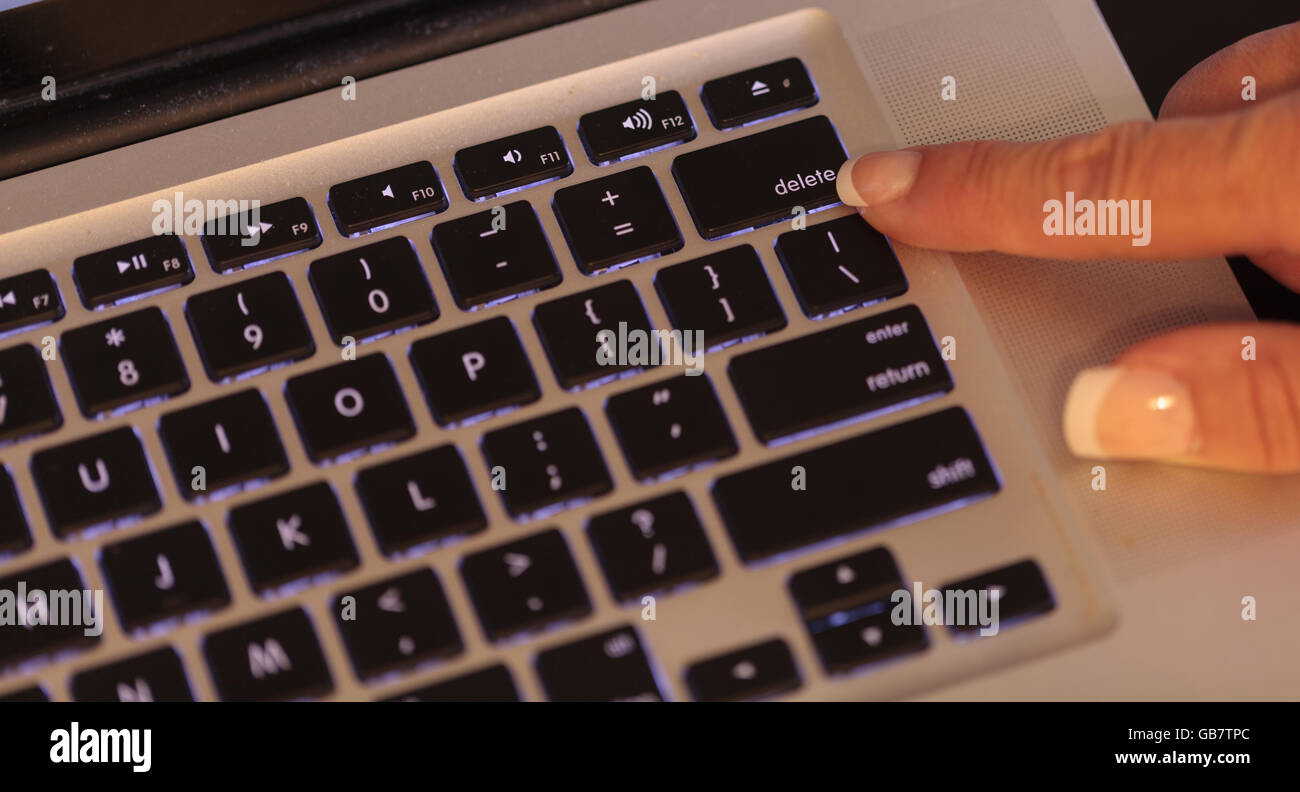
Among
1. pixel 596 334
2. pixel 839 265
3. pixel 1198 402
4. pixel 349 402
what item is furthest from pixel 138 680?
pixel 1198 402

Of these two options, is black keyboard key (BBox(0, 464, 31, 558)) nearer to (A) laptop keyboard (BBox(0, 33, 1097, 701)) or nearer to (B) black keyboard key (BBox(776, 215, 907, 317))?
(A) laptop keyboard (BBox(0, 33, 1097, 701))

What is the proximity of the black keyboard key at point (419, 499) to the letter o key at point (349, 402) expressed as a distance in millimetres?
28

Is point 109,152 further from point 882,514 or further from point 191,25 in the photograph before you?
point 882,514

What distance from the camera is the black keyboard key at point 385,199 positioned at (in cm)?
50

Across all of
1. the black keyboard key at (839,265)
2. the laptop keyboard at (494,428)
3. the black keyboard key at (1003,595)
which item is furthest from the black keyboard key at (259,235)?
the black keyboard key at (1003,595)

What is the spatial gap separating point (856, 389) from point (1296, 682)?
23cm

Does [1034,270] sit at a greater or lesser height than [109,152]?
lesser

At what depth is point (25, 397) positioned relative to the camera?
469 millimetres

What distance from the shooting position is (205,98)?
0.54 m

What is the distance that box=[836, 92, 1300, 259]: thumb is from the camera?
18.9 inches

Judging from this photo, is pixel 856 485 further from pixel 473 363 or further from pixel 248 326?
pixel 248 326

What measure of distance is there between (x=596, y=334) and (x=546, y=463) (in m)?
0.07

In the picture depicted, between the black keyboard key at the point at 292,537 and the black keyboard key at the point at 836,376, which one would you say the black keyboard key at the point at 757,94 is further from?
the black keyboard key at the point at 292,537
